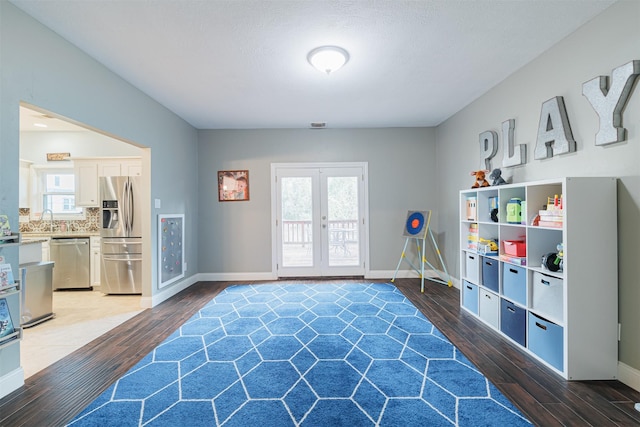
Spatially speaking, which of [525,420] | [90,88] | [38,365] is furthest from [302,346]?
[90,88]

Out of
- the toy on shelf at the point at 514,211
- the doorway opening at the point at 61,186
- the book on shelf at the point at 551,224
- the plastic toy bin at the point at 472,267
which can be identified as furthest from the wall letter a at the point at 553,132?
the doorway opening at the point at 61,186

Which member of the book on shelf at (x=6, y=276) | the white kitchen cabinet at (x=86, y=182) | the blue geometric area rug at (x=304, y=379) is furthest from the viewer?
the white kitchen cabinet at (x=86, y=182)

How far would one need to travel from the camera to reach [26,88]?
211 cm

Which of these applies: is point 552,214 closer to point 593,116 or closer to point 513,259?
point 513,259

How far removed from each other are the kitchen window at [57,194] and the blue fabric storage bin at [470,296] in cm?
605

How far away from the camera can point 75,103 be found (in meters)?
2.55

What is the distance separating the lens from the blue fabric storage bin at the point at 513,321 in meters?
2.51

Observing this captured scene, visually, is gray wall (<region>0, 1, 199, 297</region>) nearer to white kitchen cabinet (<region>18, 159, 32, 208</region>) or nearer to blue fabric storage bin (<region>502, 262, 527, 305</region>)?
white kitchen cabinet (<region>18, 159, 32, 208</region>)

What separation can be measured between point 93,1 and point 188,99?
69.3 inches

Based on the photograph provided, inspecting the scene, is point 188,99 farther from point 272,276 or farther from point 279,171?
point 272,276

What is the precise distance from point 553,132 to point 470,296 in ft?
6.20

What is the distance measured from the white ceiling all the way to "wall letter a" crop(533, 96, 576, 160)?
22.0 inches

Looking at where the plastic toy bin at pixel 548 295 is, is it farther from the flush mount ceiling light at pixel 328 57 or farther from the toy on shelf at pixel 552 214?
the flush mount ceiling light at pixel 328 57

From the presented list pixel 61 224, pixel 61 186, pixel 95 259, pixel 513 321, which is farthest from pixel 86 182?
pixel 513 321
